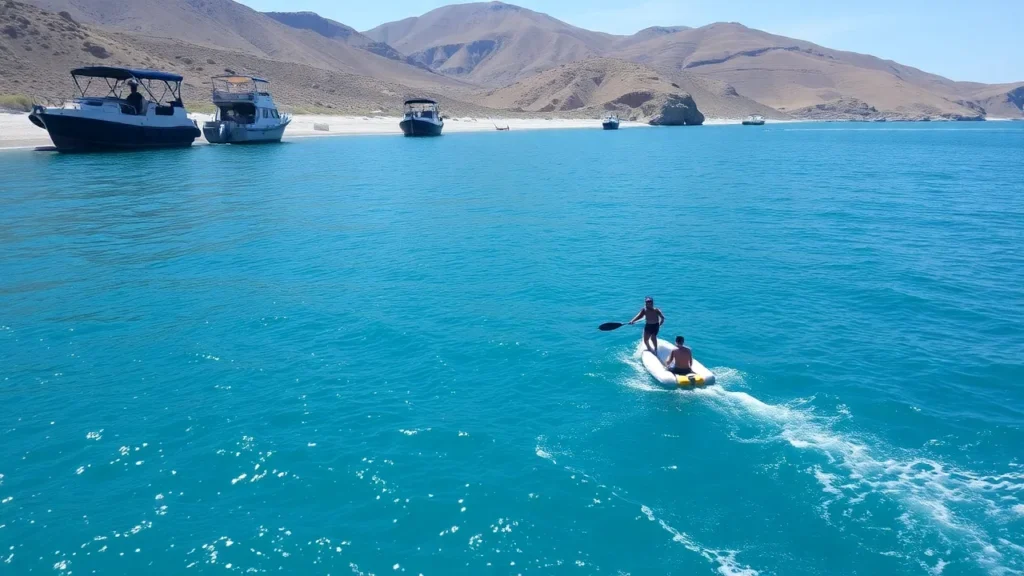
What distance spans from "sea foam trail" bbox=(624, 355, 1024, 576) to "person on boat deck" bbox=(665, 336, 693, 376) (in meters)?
1.04

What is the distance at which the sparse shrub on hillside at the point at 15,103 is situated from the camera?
64.5 m

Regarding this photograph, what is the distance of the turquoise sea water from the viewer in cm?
930

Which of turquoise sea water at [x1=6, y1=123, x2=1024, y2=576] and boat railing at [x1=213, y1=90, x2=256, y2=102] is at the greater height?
boat railing at [x1=213, y1=90, x2=256, y2=102]

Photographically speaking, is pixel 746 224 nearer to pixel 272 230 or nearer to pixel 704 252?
pixel 704 252

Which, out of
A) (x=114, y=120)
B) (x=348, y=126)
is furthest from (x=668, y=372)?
(x=348, y=126)

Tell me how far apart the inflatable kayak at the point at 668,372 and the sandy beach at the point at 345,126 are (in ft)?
214

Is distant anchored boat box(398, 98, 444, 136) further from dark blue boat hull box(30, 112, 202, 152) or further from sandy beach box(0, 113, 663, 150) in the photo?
dark blue boat hull box(30, 112, 202, 152)

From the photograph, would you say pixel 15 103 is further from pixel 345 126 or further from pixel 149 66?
pixel 345 126

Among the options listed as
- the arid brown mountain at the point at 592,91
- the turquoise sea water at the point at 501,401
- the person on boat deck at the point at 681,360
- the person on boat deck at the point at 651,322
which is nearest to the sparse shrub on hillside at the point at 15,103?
the turquoise sea water at the point at 501,401

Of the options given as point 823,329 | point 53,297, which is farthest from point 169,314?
point 823,329

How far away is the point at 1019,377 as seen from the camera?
1438cm

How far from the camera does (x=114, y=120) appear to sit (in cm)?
5531

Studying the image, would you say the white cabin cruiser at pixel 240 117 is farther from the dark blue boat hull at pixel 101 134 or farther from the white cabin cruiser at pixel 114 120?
the dark blue boat hull at pixel 101 134

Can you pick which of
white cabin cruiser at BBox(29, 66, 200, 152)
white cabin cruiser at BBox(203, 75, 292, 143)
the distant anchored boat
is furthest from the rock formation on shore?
white cabin cruiser at BBox(29, 66, 200, 152)
